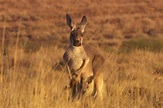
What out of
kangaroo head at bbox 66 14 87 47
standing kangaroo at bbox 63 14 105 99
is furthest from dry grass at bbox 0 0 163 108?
kangaroo head at bbox 66 14 87 47

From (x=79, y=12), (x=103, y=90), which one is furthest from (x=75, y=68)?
(x=79, y=12)

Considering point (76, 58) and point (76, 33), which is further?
point (76, 58)

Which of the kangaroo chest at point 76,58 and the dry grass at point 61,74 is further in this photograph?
the kangaroo chest at point 76,58

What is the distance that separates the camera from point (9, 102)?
5734mm

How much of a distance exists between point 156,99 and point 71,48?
1463mm

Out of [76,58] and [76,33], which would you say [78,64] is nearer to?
[76,58]

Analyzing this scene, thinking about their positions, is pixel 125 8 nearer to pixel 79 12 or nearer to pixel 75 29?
pixel 79 12

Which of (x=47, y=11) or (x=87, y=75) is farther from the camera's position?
(x=47, y=11)

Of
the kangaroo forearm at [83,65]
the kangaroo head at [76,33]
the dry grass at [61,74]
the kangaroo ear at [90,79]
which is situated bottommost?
the dry grass at [61,74]

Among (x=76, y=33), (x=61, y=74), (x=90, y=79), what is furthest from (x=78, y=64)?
(x=61, y=74)

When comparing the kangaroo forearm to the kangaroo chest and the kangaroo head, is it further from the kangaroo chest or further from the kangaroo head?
the kangaroo head

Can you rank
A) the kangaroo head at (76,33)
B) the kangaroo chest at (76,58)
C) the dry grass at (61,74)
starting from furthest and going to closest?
the kangaroo chest at (76,58) < the kangaroo head at (76,33) < the dry grass at (61,74)

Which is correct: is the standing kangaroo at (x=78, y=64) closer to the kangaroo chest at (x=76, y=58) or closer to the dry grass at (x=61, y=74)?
the kangaroo chest at (x=76, y=58)

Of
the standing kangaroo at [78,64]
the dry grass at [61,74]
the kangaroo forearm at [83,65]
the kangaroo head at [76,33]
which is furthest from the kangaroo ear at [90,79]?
the kangaroo head at [76,33]
